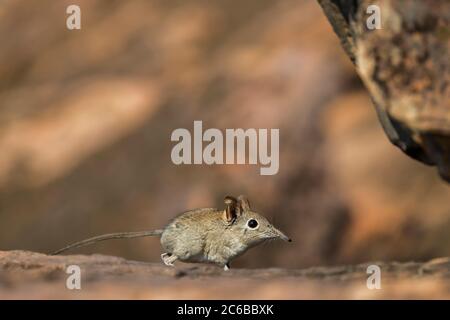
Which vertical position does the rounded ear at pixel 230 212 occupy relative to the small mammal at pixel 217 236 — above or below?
above

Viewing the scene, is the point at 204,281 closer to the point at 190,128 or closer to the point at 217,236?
the point at 217,236

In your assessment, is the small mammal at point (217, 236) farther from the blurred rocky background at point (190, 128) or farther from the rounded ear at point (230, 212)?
the blurred rocky background at point (190, 128)

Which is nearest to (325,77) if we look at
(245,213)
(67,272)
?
(245,213)

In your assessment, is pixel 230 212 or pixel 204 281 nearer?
pixel 204 281

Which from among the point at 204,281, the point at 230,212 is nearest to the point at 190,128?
the point at 230,212

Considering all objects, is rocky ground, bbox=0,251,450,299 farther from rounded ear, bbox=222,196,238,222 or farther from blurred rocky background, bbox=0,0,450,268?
blurred rocky background, bbox=0,0,450,268

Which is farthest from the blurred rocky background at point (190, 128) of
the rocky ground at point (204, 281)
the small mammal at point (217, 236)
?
the rocky ground at point (204, 281)

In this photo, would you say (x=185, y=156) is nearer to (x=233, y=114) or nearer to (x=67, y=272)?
(x=233, y=114)
